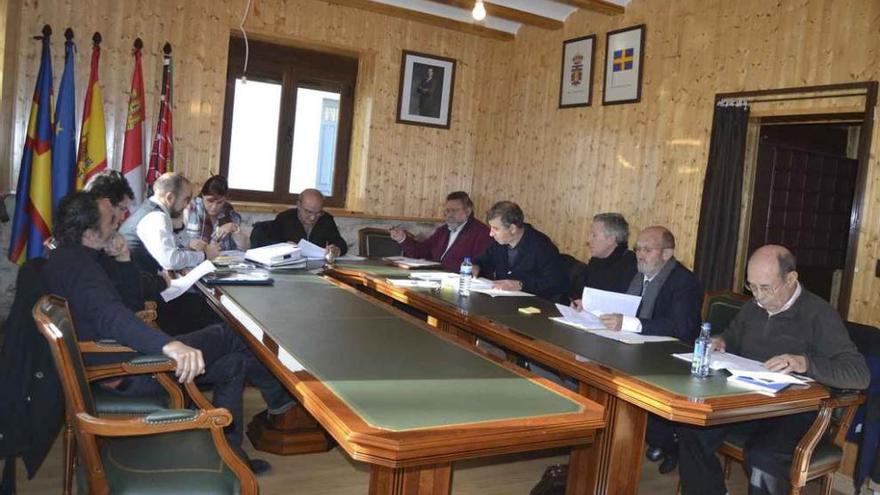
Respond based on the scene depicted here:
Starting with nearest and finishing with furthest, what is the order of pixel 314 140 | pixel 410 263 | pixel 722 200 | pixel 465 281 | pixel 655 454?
1. pixel 655 454
2. pixel 465 281
3. pixel 410 263
4. pixel 722 200
5. pixel 314 140

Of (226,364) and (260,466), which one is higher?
(226,364)

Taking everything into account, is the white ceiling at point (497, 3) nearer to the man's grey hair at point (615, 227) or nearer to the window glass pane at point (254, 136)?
the window glass pane at point (254, 136)

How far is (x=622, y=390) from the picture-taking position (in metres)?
2.14

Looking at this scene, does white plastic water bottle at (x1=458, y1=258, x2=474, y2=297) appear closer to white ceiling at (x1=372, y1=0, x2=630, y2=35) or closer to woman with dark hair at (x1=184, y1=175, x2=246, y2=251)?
woman with dark hair at (x1=184, y1=175, x2=246, y2=251)

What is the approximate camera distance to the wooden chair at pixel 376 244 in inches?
217

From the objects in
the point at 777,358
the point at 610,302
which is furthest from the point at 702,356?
the point at 610,302

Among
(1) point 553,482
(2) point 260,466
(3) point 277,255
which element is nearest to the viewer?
(1) point 553,482

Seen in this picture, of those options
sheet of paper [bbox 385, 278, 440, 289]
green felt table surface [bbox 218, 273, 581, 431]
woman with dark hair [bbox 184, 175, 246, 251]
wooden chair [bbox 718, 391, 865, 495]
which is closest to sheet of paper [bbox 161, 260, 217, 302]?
green felt table surface [bbox 218, 273, 581, 431]

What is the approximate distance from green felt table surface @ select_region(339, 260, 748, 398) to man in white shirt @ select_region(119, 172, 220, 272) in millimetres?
1246

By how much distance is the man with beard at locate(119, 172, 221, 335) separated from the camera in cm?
357

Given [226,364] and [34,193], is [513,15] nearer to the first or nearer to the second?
[34,193]

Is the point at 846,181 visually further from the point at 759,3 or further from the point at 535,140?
the point at 535,140

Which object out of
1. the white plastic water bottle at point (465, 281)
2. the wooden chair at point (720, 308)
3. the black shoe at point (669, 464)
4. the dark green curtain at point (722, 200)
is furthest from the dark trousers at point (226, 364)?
the dark green curtain at point (722, 200)

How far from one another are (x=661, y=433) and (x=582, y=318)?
2.15 feet
